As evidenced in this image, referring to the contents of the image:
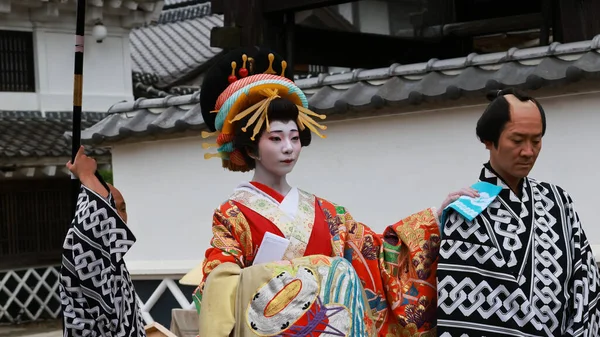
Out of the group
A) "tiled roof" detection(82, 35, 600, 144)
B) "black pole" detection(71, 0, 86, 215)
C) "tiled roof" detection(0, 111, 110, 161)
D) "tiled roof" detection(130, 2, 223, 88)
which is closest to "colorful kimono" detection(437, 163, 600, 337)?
"black pole" detection(71, 0, 86, 215)

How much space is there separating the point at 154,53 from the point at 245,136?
20.2 metres

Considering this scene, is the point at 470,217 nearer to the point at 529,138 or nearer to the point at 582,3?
the point at 529,138

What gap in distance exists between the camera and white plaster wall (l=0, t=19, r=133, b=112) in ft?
54.1

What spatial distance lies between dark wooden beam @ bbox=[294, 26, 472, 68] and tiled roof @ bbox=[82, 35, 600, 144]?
5.56ft

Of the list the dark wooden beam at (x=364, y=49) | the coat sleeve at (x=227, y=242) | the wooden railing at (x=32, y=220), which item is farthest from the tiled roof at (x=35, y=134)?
the coat sleeve at (x=227, y=242)

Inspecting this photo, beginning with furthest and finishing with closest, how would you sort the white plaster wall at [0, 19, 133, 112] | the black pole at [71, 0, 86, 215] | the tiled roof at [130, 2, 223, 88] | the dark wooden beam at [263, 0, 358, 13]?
the tiled roof at [130, 2, 223, 88] → the white plaster wall at [0, 19, 133, 112] → the dark wooden beam at [263, 0, 358, 13] → the black pole at [71, 0, 86, 215]

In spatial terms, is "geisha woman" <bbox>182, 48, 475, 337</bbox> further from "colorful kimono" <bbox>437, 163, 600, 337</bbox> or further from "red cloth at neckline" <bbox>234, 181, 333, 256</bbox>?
"colorful kimono" <bbox>437, 163, 600, 337</bbox>

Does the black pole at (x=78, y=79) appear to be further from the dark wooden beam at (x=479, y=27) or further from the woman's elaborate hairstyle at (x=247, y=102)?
the dark wooden beam at (x=479, y=27)

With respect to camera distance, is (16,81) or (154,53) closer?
(16,81)

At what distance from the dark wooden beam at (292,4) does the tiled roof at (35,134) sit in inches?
268

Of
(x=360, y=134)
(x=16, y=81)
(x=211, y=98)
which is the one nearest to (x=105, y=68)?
(x=16, y=81)

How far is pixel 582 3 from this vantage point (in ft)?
21.0

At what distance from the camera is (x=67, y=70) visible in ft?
56.0

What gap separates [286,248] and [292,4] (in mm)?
3964
